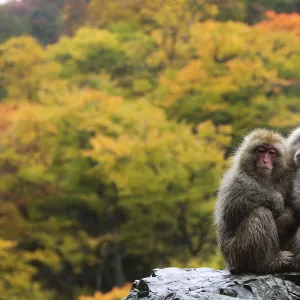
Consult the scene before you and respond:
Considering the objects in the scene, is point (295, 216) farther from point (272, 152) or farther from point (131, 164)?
point (131, 164)

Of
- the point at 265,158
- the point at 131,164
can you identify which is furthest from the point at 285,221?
the point at 131,164

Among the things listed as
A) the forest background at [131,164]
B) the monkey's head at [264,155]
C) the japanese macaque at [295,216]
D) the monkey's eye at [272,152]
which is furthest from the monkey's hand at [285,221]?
the forest background at [131,164]

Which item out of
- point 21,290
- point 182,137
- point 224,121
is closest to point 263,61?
point 224,121

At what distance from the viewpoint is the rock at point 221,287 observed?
14.4 ft

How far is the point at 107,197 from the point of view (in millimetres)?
16844

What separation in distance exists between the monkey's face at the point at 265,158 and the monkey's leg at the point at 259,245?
13.0 inches

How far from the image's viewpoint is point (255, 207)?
14.7 feet

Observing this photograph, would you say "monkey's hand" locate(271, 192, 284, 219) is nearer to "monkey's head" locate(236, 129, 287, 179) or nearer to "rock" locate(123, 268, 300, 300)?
"monkey's head" locate(236, 129, 287, 179)

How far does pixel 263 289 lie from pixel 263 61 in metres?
15.1

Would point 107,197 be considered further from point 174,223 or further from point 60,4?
point 60,4

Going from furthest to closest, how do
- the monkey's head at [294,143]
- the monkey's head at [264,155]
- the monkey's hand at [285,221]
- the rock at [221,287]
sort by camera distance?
the monkey's head at [294,143]
the monkey's head at [264,155]
the monkey's hand at [285,221]
the rock at [221,287]

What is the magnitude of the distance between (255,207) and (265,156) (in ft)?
1.50

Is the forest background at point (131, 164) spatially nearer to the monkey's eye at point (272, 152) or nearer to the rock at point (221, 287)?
the rock at point (221, 287)

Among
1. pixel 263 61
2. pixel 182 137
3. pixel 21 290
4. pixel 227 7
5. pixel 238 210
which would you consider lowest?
pixel 21 290
